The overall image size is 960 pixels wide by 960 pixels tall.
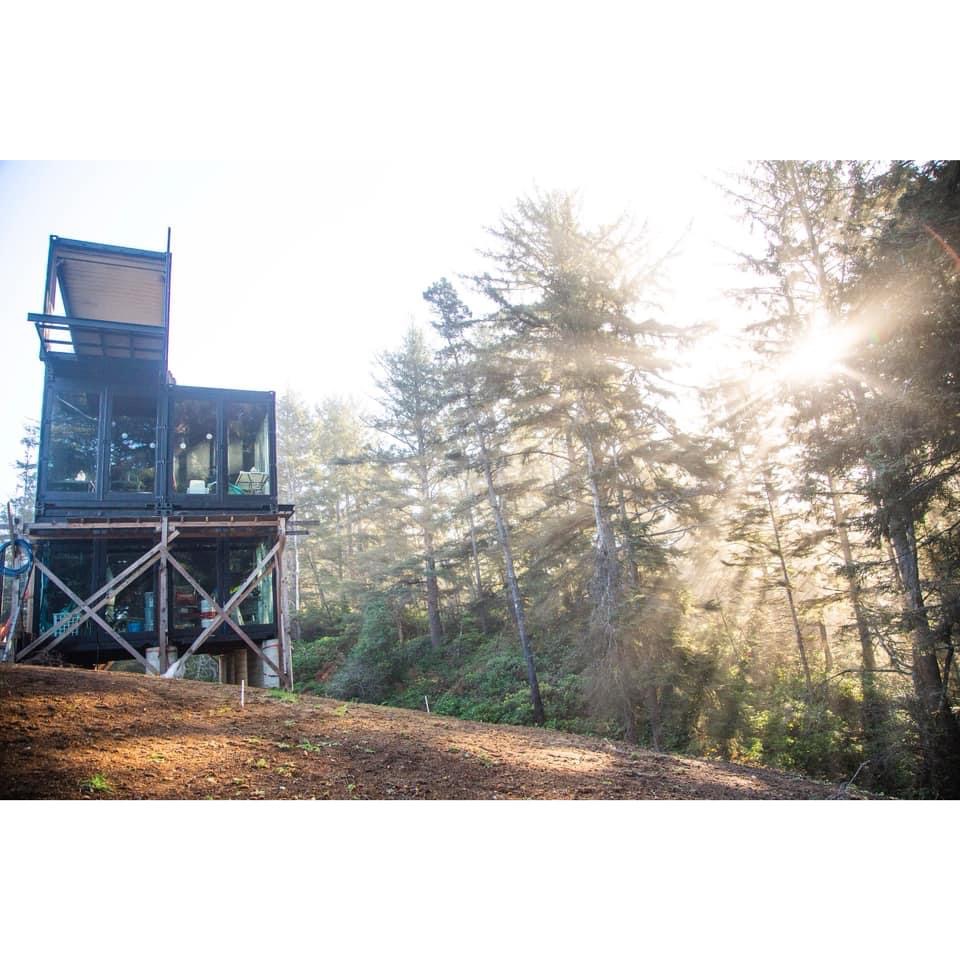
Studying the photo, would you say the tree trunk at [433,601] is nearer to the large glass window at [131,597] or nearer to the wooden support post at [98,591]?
the large glass window at [131,597]

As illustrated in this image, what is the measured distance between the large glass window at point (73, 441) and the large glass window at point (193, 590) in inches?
73.4

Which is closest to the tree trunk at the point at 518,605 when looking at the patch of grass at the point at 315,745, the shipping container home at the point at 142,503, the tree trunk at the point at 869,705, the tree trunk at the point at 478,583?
the tree trunk at the point at 478,583

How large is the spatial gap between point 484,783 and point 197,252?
6213 mm

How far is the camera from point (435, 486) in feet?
60.5

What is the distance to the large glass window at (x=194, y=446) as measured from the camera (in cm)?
866

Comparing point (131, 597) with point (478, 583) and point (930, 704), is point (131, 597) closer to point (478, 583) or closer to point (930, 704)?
point (478, 583)

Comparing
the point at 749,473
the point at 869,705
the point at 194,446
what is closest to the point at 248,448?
the point at 194,446

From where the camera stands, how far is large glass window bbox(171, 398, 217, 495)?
8664 millimetres

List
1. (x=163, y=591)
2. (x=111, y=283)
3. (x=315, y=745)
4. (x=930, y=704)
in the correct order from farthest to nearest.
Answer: (x=163, y=591) → (x=111, y=283) → (x=930, y=704) → (x=315, y=745)

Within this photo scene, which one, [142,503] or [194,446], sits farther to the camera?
[194,446]

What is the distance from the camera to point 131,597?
8.59m

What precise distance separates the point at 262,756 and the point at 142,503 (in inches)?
272
